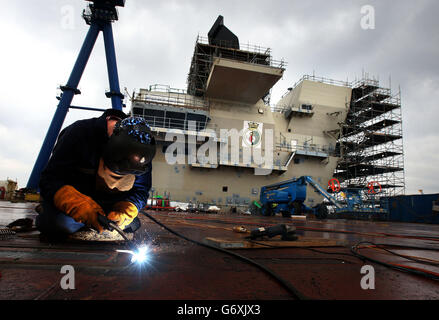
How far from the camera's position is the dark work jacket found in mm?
1866

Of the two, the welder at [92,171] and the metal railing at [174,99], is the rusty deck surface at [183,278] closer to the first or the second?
the welder at [92,171]

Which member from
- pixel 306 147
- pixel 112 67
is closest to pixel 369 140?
pixel 306 147

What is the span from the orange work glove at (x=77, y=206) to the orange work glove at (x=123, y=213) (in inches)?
5.1

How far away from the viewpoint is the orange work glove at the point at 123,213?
1.91m

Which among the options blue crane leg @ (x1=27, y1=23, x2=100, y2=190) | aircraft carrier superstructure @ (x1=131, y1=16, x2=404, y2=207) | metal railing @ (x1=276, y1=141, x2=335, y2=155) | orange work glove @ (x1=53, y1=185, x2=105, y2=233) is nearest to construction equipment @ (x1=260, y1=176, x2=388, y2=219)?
aircraft carrier superstructure @ (x1=131, y1=16, x2=404, y2=207)

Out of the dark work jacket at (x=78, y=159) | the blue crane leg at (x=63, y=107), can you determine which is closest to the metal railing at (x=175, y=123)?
the blue crane leg at (x=63, y=107)

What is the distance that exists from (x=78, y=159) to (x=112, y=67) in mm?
14696

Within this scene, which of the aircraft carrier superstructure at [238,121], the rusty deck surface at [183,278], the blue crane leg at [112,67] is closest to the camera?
the rusty deck surface at [183,278]

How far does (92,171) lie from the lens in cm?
199

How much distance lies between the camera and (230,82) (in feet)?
56.0

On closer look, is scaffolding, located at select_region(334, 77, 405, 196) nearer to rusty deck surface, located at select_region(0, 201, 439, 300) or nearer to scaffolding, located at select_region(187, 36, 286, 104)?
scaffolding, located at select_region(187, 36, 286, 104)

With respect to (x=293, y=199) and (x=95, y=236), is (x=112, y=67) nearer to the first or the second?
(x=293, y=199)
